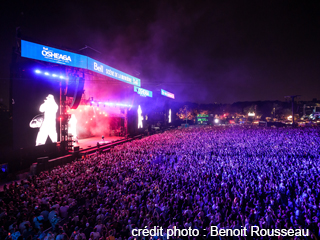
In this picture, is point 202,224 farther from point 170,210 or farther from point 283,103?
point 283,103

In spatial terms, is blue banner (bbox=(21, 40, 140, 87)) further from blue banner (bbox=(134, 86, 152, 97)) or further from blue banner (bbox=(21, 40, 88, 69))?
blue banner (bbox=(134, 86, 152, 97))

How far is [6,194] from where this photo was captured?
706cm

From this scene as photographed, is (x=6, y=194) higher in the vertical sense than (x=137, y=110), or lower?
lower

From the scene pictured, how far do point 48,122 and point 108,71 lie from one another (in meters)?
7.33

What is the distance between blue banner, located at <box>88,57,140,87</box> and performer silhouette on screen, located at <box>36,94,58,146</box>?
159 inches

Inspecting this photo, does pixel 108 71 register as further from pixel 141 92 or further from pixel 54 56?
pixel 141 92

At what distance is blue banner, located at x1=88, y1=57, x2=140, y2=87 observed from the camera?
1477cm

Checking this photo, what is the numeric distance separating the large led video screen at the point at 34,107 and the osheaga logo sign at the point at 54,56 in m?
1.02

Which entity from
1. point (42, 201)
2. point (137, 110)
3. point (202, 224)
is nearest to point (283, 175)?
point (202, 224)

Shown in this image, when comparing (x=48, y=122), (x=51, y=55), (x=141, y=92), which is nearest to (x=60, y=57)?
(x=51, y=55)

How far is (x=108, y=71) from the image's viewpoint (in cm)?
1717

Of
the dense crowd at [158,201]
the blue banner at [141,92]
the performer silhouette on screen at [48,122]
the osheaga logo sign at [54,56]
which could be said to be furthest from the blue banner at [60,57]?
the blue banner at [141,92]

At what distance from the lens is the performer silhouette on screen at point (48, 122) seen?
40.5 ft

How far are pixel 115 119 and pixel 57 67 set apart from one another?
13994 mm
